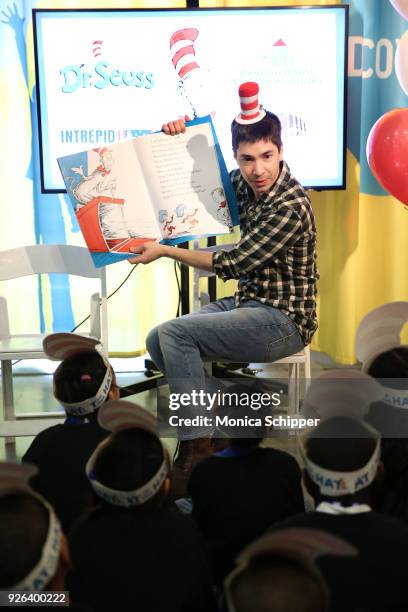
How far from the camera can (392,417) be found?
1.49 meters

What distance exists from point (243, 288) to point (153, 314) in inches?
52.0

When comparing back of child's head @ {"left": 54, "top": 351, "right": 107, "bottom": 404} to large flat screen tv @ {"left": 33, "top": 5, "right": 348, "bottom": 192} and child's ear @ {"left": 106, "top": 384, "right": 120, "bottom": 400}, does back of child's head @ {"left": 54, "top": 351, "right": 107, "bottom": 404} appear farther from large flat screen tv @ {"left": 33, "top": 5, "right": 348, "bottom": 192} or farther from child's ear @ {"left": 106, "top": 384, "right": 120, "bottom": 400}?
large flat screen tv @ {"left": 33, "top": 5, "right": 348, "bottom": 192}

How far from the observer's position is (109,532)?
1.12 metres

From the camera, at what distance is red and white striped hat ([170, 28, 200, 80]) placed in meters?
2.94

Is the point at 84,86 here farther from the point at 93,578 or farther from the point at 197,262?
the point at 93,578

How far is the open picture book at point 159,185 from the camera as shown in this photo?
2467mm

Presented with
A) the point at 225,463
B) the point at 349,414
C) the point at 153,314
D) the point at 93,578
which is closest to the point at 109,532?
the point at 93,578

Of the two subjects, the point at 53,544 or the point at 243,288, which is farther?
the point at 243,288

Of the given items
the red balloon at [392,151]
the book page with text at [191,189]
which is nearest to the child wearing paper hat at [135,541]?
the book page with text at [191,189]

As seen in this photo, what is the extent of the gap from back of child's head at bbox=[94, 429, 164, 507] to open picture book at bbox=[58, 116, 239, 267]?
1.27m

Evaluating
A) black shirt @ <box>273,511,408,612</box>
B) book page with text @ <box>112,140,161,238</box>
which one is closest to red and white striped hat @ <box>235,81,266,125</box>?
book page with text @ <box>112,140,161,238</box>

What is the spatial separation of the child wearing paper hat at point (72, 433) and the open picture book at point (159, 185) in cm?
75

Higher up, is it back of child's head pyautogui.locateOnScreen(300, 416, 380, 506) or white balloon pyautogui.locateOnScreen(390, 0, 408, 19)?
white balloon pyautogui.locateOnScreen(390, 0, 408, 19)

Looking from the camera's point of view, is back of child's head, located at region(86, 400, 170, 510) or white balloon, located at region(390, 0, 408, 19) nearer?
back of child's head, located at region(86, 400, 170, 510)
